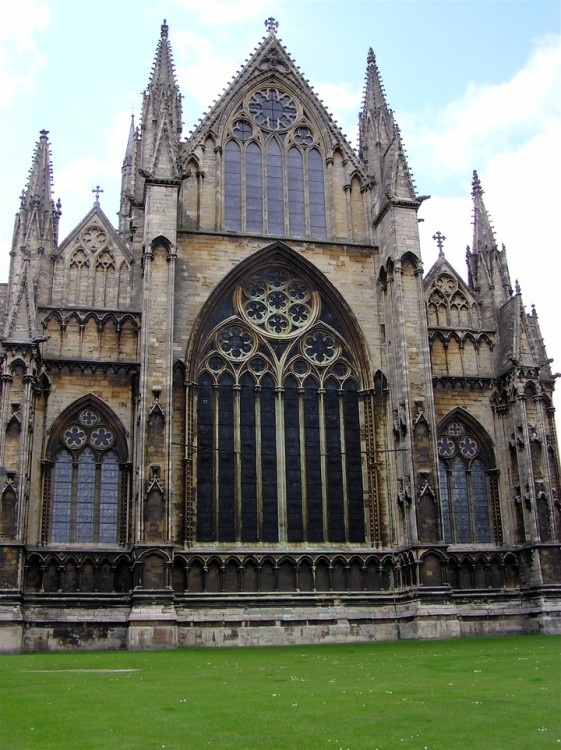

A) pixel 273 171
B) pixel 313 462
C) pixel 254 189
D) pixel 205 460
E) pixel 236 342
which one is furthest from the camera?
pixel 273 171

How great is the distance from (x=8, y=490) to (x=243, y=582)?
942 centimetres

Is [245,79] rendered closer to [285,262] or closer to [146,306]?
[285,262]

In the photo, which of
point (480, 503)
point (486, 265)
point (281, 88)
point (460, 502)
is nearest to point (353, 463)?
point (460, 502)

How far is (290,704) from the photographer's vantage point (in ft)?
48.0

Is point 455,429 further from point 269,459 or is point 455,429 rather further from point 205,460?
point 205,460

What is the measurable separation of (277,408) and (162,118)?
43.5 feet

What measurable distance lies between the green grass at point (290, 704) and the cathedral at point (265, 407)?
29.6ft

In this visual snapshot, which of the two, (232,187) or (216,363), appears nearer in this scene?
(216,363)

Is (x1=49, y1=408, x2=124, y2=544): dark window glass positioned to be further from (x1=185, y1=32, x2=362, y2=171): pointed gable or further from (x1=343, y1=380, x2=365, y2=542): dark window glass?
(x1=185, y1=32, x2=362, y2=171): pointed gable

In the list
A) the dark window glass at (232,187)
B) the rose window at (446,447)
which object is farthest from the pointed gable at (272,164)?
the rose window at (446,447)

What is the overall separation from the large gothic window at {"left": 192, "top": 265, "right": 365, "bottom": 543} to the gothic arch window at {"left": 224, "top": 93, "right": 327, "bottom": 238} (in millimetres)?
2589

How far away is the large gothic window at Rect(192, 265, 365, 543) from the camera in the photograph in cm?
3600

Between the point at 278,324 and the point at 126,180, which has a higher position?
the point at 126,180

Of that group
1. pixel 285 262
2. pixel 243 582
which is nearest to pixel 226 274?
pixel 285 262
